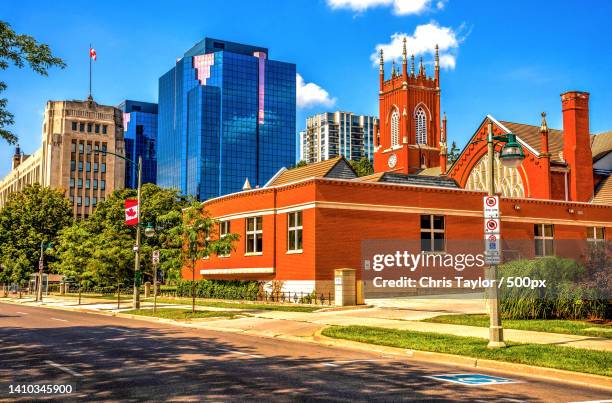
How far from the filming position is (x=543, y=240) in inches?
1793

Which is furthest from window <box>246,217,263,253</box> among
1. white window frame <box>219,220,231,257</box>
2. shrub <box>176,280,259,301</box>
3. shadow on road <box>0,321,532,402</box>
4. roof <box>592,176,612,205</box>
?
roof <box>592,176,612,205</box>

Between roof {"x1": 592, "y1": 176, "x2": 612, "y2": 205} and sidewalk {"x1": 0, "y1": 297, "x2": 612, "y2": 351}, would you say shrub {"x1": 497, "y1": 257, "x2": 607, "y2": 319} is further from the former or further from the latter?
roof {"x1": 592, "y1": 176, "x2": 612, "y2": 205}

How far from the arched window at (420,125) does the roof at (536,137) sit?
29916mm

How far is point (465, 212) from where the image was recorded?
137ft

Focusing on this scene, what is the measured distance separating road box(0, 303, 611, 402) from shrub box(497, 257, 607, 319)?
9.27 metres

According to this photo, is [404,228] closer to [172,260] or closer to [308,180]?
[308,180]

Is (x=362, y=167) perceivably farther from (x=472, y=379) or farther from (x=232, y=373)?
(x=232, y=373)

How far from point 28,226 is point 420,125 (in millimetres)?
56933

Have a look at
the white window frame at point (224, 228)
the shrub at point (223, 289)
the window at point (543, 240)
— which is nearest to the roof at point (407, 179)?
the window at point (543, 240)

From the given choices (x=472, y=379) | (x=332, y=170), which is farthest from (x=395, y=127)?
(x=472, y=379)

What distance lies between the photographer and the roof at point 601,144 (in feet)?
207

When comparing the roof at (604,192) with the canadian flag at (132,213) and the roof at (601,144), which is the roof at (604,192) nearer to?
the roof at (601,144)

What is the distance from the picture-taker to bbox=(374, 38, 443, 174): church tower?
306 feet

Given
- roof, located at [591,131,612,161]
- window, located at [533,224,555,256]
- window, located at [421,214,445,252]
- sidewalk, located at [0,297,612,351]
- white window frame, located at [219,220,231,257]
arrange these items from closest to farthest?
sidewalk, located at [0,297,612,351], window, located at [421,214,445,252], white window frame, located at [219,220,231,257], window, located at [533,224,555,256], roof, located at [591,131,612,161]
